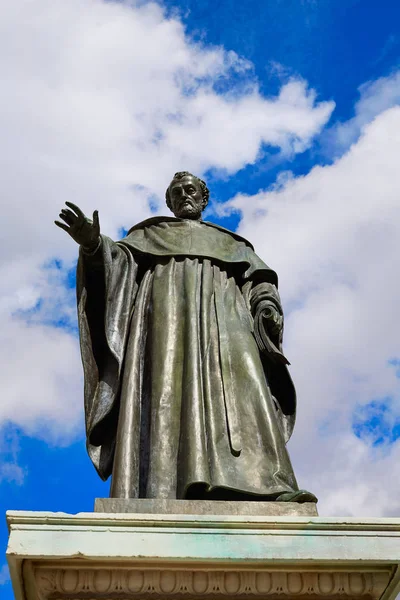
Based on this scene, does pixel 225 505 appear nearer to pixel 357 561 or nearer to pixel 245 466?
pixel 245 466

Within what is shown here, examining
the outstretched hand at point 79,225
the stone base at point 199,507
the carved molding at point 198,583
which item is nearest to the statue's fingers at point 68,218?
the outstretched hand at point 79,225

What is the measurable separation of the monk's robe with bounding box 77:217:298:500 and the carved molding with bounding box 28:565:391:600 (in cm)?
88

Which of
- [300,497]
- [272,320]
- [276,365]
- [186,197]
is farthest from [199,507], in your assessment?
[186,197]

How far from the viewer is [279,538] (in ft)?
15.2

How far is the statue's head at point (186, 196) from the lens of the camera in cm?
808

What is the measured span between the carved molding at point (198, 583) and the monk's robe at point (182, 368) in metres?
0.88

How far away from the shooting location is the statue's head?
8078 mm

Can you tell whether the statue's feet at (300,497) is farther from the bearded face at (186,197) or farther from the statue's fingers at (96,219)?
the bearded face at (186,197)

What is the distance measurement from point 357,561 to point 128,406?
2170 mm

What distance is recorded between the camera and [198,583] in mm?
4582

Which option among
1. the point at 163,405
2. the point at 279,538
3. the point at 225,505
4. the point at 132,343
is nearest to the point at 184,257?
the point at 132,343

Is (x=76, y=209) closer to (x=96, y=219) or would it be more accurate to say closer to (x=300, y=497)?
(x=96, y=219)

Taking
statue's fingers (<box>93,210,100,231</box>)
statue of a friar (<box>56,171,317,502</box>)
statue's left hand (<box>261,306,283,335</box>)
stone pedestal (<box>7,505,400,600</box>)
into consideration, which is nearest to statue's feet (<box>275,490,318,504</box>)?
statue of a friar (<box>56,171,317,502</box>)

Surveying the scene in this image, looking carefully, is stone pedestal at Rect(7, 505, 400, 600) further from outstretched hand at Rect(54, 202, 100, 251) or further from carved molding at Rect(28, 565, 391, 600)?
outstretched hand at Rect(54, 202, 100, 251)
